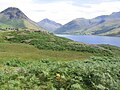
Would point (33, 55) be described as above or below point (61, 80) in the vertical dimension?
below

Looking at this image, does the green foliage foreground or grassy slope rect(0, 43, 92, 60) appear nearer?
the green foliage foreground

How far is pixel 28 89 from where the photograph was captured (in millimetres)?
24047

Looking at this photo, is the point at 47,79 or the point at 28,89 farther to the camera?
the point at 47,79

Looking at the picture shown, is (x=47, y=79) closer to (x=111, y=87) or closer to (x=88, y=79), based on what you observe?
(x=88, y=79)

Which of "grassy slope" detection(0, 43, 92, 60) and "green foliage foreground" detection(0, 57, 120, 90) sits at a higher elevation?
"green foliage foreground" detection(0, 57, 120, 90)

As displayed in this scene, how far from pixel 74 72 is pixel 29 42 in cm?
7534

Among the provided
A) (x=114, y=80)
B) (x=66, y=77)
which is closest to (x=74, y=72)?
(x=66, y=77)

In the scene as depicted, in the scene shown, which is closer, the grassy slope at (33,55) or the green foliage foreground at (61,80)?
the green foliage foreground at (61,80)

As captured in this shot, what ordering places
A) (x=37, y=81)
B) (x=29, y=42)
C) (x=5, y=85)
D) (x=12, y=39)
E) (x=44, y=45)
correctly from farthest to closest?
(x=12, y=39), (x=29, y=42), (x=44, y=45), (x=37, y=81), (x=5, y=85)

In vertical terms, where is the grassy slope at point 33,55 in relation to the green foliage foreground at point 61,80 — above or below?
below

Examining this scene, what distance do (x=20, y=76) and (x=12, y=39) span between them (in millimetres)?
84706

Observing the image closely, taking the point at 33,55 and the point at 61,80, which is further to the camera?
the point at 33,55

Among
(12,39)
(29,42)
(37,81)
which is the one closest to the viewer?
(37,81)

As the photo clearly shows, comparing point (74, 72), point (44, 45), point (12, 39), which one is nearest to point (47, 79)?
point (74, 72)
